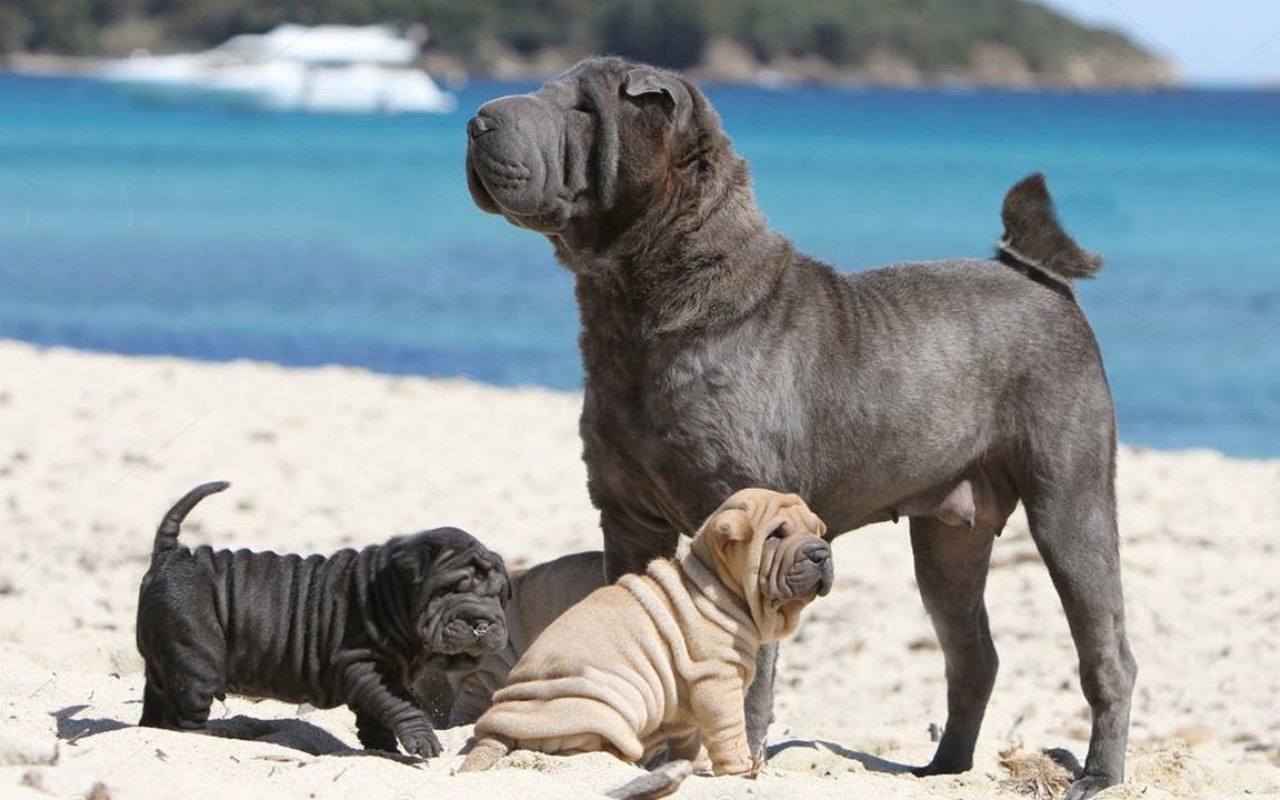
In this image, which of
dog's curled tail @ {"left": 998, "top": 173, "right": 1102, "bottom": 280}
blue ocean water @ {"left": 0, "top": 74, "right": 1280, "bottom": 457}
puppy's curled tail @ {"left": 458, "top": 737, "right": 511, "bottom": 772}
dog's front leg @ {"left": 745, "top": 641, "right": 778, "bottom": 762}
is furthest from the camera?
blue ocean water @ {"left": 0, "top": 74, "right": 1280, "bottom": 457}

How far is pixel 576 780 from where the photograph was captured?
4555 millimetres

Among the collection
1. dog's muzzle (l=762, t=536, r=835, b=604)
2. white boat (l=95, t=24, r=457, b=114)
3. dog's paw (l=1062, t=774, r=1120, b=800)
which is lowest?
white boat (l=95, t=24, r=457, b=114)

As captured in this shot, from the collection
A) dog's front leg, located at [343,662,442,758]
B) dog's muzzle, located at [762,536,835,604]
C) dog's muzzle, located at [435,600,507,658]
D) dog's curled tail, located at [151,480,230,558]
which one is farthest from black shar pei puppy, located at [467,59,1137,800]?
dog's curled tail, located at [151,480,230,558]

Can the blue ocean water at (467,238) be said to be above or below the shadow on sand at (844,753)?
below

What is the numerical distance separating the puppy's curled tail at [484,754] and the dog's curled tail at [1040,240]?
2508mm

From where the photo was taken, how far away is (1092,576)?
5969mm

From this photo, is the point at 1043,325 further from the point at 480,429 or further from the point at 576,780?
the point at 480,429

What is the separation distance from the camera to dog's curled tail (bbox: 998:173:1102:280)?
6.15m

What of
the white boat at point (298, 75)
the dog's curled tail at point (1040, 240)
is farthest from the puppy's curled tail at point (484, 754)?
the white boat at point (298, 75)

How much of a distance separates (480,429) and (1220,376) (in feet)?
30.1

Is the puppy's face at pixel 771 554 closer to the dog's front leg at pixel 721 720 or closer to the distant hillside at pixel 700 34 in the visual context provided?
the dog's front leg at pixel 721 720

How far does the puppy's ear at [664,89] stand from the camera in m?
5.32

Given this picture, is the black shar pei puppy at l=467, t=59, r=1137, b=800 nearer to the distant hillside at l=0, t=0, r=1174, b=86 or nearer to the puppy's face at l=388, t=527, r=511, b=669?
the puppy's face at l=388, t=527, r=511, b=669

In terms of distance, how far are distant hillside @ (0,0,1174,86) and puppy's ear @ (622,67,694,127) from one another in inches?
2116
